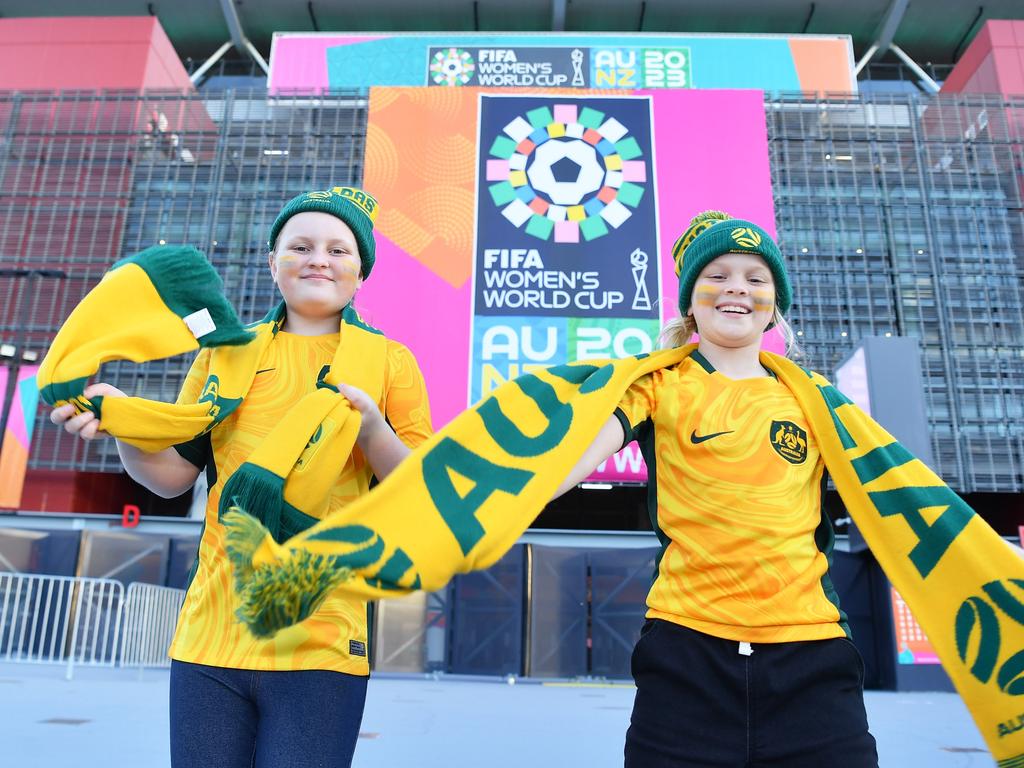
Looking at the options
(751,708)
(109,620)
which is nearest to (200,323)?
(751,708)

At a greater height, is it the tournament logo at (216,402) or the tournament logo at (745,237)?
the tournament logo at (745,237)

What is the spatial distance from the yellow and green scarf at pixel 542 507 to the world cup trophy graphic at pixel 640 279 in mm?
11561

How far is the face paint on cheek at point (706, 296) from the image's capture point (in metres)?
1.56

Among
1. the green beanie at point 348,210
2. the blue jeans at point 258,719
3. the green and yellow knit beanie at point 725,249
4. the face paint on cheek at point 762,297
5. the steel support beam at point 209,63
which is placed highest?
the steel support beam at point 209,63

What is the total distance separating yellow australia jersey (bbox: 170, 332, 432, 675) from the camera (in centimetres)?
130

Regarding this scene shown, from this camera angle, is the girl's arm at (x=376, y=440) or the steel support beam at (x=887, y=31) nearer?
the girl's arm at (x=376, y=440)

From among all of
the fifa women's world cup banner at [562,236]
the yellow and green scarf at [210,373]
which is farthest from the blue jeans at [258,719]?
the fifa women's world cup banner at [562,236]

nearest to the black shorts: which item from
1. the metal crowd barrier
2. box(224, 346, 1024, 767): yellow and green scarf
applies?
box(224, 346, 1024, 767): yellow and green scarf

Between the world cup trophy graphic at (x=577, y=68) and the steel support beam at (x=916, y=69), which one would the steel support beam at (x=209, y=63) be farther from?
the steel support beam at (x=916, y=69)

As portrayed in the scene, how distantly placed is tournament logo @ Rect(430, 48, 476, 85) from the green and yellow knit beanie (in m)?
17.6

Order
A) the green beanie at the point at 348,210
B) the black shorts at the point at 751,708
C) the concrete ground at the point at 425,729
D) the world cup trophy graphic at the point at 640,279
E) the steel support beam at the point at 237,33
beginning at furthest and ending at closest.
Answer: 1. the steel support beam at the point at 237,33
2. the world cup trophy graphic at the point at 640,279
3. the concrete ground at the point at 425,729
4. the green beanie at the point at 348,210
5. the black shorts at the point at 751,708

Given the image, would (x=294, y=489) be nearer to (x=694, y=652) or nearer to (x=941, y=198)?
(x=694, y=652)

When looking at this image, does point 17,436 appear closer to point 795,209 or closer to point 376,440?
point 376,440

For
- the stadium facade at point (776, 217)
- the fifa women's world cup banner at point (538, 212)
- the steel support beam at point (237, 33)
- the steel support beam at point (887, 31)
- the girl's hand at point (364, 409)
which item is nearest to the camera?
the girl's hand at point (364, 409)
